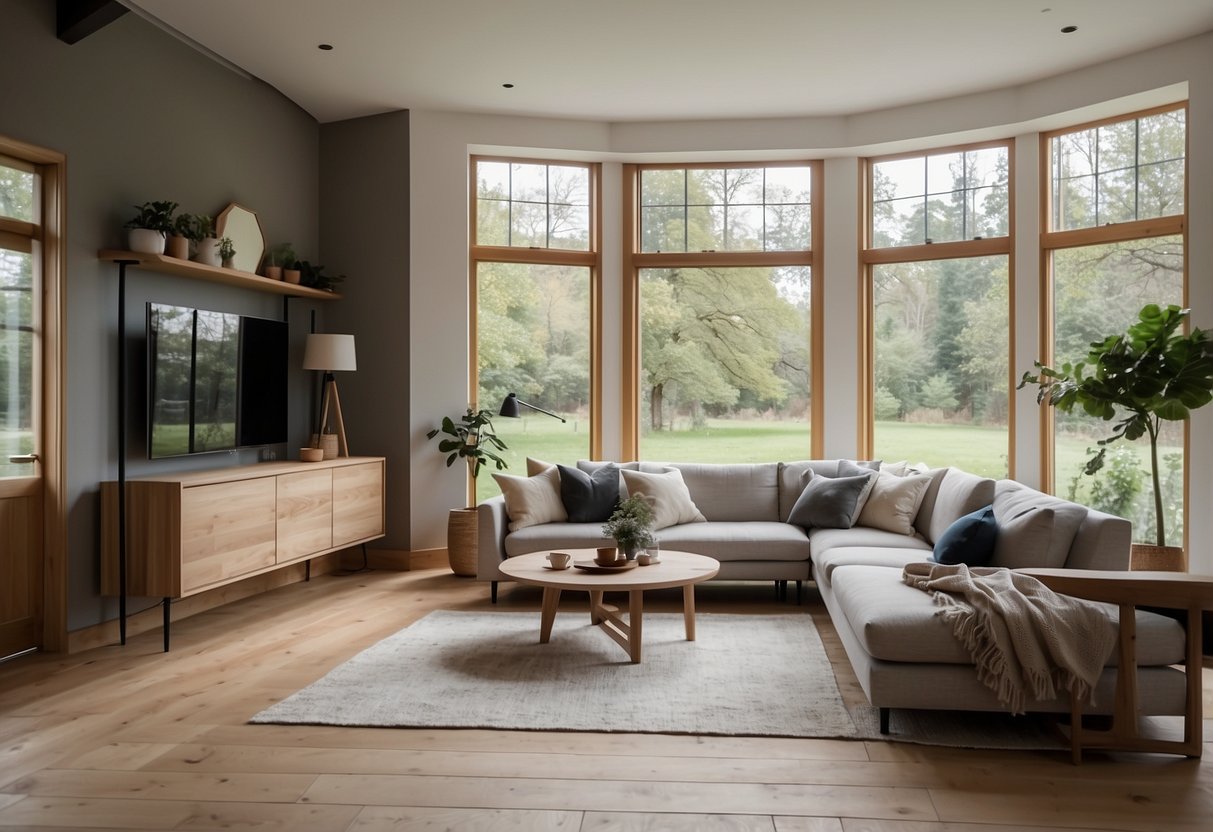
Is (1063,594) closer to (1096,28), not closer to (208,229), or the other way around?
(1096,28)

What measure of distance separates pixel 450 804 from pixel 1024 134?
5.67 m

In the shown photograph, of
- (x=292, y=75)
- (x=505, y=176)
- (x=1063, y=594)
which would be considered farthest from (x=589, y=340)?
(x=1063, y=594)

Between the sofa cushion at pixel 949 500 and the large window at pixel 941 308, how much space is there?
0.98 m

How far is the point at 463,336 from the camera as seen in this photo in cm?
655

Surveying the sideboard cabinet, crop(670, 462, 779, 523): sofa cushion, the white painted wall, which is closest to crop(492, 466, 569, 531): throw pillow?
crop(670, 462, 779, 523): sofa cushion

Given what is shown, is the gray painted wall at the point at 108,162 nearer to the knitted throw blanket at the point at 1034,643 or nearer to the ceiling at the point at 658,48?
the ceiling at the point at 658,48

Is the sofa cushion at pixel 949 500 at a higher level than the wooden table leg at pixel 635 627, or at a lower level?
higher

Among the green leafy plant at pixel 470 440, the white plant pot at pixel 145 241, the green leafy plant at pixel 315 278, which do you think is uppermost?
the green leafy plant at pixel 315 278

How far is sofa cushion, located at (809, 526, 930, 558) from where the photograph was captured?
5.03 meters

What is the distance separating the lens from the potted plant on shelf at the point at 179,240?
478 cm

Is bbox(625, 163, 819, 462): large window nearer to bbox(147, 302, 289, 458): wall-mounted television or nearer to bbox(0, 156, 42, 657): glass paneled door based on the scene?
bbox(147, 302, 289, 458): wall-mounted television

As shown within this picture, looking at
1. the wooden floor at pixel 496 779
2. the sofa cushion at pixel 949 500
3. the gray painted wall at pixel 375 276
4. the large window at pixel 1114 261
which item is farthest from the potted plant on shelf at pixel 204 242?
the large window at pixel 1114 261

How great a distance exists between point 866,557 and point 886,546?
467 mm

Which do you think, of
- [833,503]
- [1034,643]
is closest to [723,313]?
[833,503]
